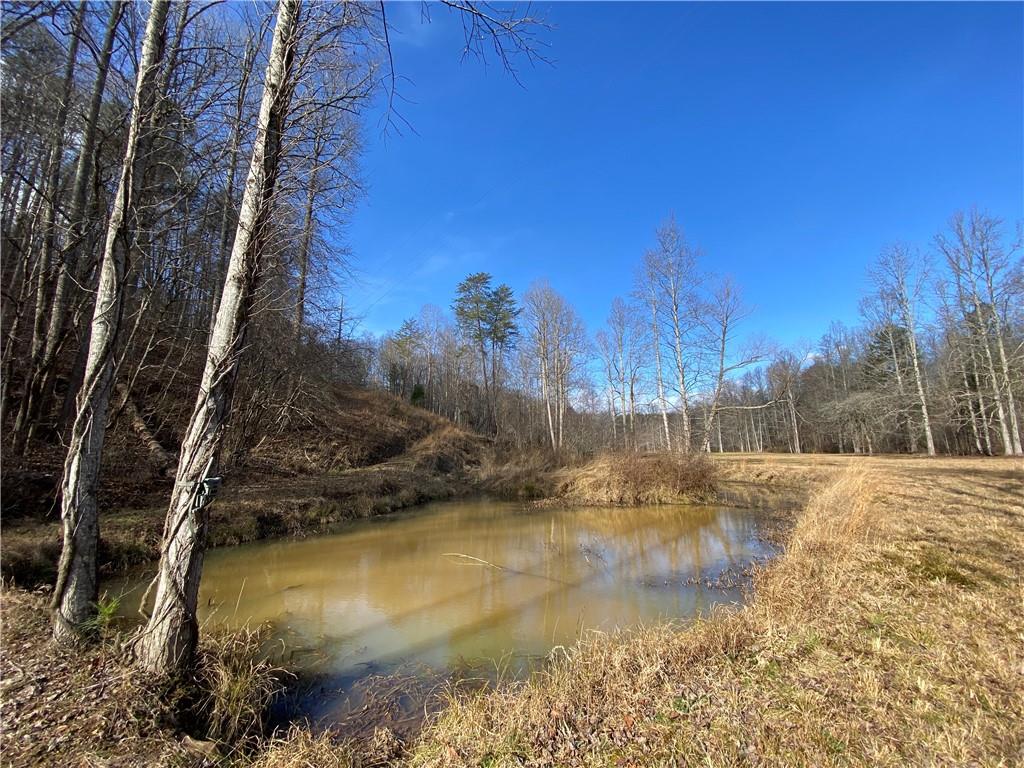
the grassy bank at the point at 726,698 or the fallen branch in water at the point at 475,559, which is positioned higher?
the grassy bank at the point at 726,698

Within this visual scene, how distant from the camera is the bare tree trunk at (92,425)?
349cm

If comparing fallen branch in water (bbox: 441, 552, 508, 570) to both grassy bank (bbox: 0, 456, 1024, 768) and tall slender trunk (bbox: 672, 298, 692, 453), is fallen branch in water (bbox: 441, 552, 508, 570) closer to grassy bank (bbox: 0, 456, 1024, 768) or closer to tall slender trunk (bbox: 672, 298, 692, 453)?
grassy bank (bbox: 0, 456, 1024, 768)

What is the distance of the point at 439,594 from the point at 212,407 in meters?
4.91

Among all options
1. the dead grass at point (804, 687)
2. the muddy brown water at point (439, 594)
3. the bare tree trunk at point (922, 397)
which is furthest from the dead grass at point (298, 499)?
the bare tree trunk at point (922, 397)

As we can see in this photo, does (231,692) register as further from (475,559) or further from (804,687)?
(475,559)

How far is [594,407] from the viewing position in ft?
107

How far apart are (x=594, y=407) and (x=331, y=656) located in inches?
1141

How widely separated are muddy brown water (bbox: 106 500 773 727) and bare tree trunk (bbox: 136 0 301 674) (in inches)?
53.4

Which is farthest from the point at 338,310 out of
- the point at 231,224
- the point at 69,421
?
the point at 69,421

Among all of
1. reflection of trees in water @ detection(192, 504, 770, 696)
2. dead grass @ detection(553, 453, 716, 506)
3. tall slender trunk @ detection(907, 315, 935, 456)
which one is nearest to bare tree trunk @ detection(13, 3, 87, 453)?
reflection of trees in water @ detection(192, 504, 770, 696)

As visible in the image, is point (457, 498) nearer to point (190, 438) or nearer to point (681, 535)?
point (681, 535)

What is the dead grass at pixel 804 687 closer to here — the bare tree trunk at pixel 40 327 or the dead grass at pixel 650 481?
the bare tree trunk at pixel 40 327

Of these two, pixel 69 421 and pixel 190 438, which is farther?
pixel 69 421

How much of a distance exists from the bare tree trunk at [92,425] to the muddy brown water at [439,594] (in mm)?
1331
